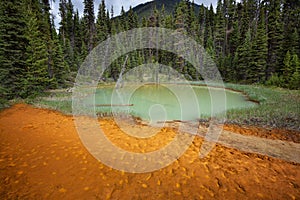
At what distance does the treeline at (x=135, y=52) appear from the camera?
1357cm

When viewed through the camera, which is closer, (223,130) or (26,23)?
(223,130)

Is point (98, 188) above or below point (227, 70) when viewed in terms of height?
below

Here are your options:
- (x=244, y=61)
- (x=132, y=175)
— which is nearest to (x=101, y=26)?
(x=244, y=61)

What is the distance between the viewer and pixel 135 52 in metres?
41.2

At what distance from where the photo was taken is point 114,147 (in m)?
5.36

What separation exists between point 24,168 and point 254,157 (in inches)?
240

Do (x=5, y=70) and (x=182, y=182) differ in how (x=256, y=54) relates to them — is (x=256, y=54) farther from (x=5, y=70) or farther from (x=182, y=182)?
(x=5, y=70)

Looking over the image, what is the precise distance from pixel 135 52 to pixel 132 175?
3980cm

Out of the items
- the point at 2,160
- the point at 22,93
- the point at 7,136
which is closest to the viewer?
the point at 2,160

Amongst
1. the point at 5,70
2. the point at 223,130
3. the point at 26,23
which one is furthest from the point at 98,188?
the point at 26,23

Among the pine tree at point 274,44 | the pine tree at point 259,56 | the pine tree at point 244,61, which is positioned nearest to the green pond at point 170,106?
the pine tree at point 259,56

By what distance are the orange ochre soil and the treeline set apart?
985 cm

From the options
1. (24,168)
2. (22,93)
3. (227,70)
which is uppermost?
(227,70)

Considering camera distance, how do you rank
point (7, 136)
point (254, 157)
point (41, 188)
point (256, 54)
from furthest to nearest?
point (256, 54)
point (7, 136)
point (254, 157)
point (41, 188)
